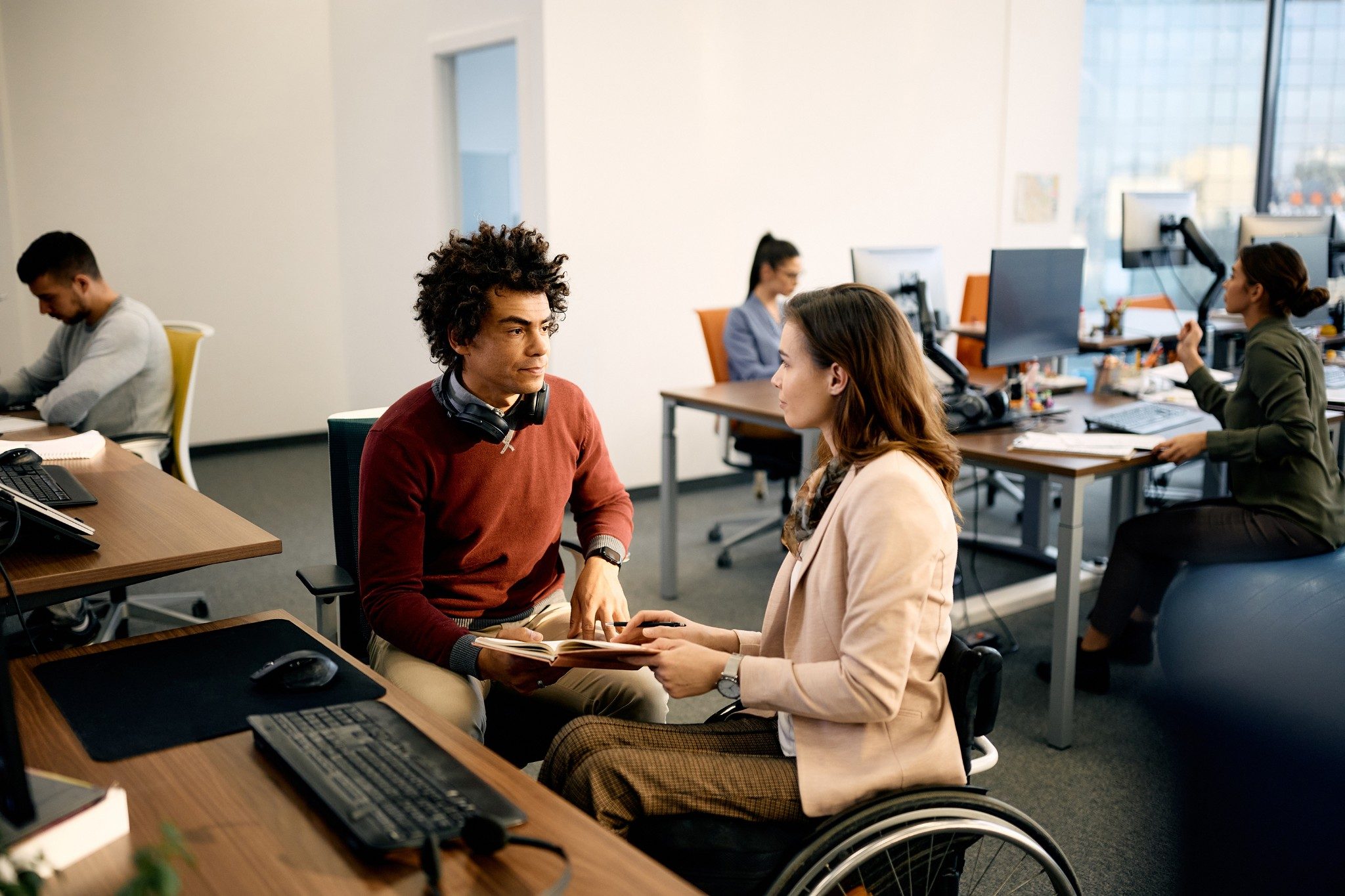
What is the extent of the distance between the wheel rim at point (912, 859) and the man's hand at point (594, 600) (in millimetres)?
643

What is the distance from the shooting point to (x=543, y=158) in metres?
4.76

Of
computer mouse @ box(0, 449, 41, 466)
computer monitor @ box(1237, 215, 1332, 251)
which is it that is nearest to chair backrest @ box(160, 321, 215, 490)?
computer mouse @ box(0, 449, 41, 466)

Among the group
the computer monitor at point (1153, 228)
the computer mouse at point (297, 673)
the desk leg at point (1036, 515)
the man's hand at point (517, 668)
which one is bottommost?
the desk leg at point (1036, 515)

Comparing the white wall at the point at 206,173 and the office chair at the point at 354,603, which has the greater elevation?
the white wall at the point at 206,173

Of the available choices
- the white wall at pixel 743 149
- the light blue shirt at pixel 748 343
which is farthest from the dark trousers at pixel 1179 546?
the white wall at pixel 743 149

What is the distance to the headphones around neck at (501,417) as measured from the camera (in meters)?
1.83

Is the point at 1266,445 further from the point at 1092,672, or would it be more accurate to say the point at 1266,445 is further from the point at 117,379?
the point at 117,379

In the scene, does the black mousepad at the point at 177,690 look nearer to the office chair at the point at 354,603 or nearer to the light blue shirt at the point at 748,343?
the office chair at the point at 354,603

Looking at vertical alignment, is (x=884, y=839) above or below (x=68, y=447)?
below

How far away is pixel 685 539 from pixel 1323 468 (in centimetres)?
252

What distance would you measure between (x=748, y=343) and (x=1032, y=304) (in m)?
1.17

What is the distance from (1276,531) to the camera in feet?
8.93

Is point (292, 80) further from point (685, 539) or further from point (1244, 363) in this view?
point (1244, 363)

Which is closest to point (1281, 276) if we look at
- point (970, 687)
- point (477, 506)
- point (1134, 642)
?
point (1134, 642)
